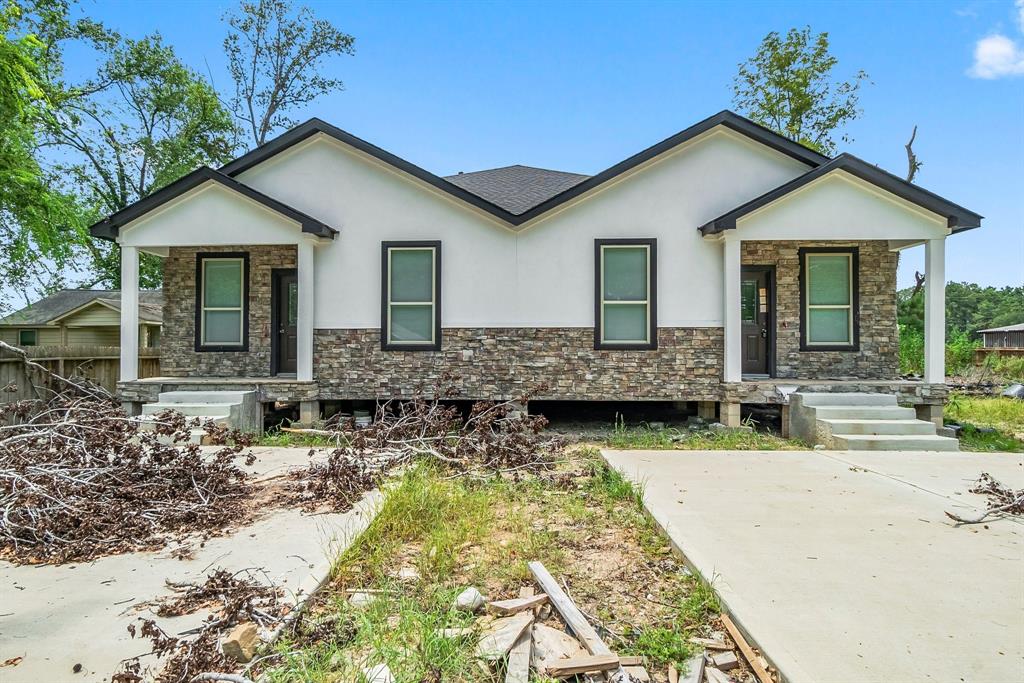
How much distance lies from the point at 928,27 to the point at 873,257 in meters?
9.37

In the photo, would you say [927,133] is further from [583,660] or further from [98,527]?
[98,527]

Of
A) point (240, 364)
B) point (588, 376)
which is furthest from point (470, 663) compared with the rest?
point (240, 364)

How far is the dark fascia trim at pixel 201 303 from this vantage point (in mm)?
9062

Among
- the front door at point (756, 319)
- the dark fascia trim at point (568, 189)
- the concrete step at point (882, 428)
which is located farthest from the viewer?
the front door at point (756, 319)

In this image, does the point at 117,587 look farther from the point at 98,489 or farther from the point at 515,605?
the point at 515,605

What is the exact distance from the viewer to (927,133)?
17203 mm

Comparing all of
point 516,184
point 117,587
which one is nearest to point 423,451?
point 117,587

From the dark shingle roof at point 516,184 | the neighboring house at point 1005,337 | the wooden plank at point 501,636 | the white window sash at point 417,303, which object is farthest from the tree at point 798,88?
the neighboring house at point 1005,337

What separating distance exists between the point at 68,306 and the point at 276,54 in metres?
14.7

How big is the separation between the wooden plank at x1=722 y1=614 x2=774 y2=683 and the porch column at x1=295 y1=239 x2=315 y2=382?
7222 mm

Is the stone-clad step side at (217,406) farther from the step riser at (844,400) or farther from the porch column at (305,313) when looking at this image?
the step riser at (844,400)

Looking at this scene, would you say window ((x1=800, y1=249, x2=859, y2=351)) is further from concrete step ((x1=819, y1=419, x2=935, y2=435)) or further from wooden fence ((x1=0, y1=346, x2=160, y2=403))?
wooden fence ((x1=0, y1=346, x2=160, y2=403))

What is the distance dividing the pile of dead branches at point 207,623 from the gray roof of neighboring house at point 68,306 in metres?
21.3

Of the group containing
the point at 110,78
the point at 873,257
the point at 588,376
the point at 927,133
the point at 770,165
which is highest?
the point at 110,78
